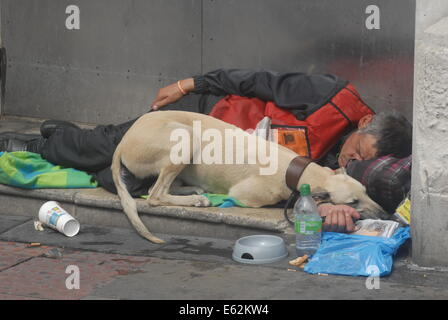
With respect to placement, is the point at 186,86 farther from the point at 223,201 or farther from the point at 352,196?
the point at 352,196

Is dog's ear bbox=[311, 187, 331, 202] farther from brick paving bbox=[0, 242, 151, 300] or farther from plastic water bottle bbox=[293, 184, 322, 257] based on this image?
brick paving bbox=[0, 242, 151, 300]

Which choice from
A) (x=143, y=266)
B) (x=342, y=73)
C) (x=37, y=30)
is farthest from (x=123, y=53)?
(x=143, y=266)

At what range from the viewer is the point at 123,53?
8.36 m

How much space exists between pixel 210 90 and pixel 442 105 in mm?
2423

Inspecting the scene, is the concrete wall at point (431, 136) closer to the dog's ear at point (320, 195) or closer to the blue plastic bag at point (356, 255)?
the blue plastic bag at point (356, 255)

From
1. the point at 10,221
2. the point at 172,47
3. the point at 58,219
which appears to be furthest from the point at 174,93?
the point at 10,221

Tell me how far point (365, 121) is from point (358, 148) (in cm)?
25

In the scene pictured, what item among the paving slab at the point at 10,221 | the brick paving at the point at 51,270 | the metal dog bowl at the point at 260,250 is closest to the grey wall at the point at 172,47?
the paving slab at the point at 10,221

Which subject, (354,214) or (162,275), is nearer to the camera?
(162,275)

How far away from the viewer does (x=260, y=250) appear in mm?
5703

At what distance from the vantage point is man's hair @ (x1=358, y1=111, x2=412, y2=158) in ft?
21.6

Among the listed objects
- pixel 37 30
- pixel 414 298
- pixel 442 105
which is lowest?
pixel 414 298

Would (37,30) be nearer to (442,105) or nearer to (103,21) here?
(103,21)

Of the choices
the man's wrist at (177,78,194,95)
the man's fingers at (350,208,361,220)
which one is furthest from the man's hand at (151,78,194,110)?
the man's fingers at (350,208,361,220)
